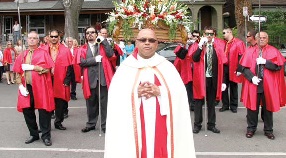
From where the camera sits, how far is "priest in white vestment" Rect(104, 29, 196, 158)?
4.24 m

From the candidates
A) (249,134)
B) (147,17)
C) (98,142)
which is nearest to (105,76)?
(98,142)

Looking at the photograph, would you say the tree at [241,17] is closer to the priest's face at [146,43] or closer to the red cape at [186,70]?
the red cape at [186,70]

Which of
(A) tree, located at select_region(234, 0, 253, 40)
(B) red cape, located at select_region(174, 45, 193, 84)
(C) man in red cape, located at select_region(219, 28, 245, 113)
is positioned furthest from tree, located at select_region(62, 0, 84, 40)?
(B) red cape, located at select_region(174, 45, 193, 84)

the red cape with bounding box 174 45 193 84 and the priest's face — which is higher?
the priest's face

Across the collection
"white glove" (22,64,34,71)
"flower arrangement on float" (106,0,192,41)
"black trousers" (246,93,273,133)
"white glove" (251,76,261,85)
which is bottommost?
"black trousers" (246,93,273,133)

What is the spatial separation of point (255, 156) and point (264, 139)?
1.19m

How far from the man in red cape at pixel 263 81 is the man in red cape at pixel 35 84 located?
12.1ft

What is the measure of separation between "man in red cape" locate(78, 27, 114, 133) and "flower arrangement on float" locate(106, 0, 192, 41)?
1.56 metres

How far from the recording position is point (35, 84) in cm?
750

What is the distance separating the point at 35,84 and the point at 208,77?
11.1 ft

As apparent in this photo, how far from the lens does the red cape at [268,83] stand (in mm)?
7934

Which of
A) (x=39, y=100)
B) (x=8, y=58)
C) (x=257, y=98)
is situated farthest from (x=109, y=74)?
(x=8, y=58)

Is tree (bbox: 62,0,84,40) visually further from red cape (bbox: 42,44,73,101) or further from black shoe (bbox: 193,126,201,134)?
black shoe (bbox: 193,126,201,134)

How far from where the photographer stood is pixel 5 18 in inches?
1444
